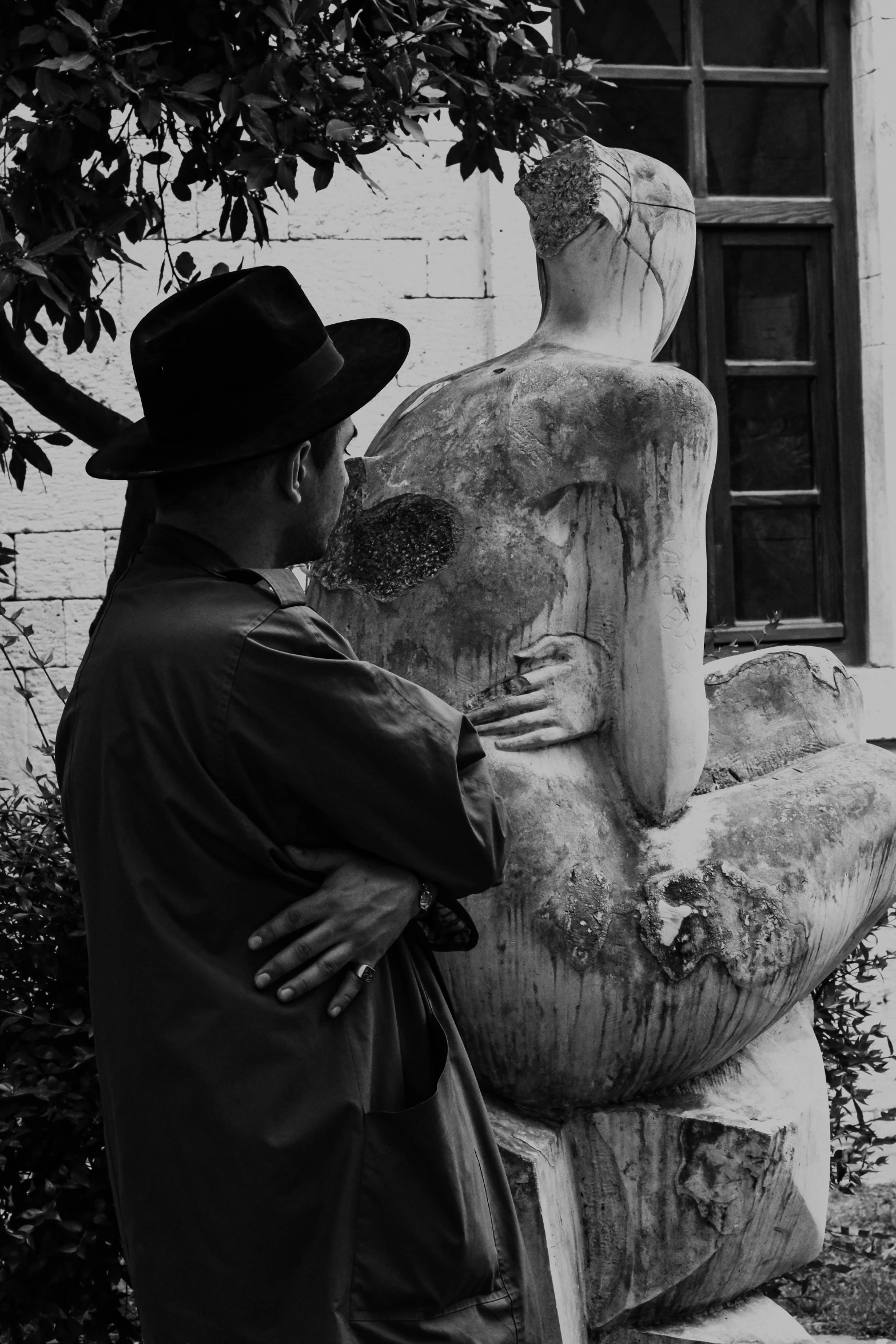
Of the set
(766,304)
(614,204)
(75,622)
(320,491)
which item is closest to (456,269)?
(766,304)

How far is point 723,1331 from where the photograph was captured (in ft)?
7.89

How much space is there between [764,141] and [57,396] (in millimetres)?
3610

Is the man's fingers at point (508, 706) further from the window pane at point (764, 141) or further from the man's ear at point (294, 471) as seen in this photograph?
the window pane at point (764, 141)

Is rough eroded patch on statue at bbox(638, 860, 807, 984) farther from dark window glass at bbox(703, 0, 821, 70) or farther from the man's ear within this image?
dark window glass at bbox(703, 0, 821, 70)

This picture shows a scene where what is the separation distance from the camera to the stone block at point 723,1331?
2.39m

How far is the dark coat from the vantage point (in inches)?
62.8

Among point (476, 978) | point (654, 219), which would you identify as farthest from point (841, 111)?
point (476, 978)

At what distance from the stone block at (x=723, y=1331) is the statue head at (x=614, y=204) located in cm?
154

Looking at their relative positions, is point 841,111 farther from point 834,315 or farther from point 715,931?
point 715,931

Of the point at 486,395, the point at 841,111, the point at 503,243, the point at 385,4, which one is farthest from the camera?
the point at 841,111

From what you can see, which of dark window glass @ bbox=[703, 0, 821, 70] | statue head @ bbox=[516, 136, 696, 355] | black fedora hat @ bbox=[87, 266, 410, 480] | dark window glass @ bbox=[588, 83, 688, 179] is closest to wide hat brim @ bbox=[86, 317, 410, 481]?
black fedora hat @ bbox=[87, 266, 410, 480]

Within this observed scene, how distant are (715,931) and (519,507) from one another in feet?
2.16

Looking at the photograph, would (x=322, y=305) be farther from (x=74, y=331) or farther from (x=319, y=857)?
(x=319, y=857)

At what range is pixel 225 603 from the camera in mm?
1665
